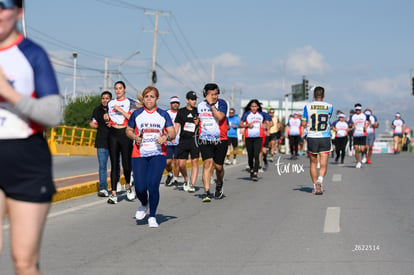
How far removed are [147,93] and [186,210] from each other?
8.73 feet

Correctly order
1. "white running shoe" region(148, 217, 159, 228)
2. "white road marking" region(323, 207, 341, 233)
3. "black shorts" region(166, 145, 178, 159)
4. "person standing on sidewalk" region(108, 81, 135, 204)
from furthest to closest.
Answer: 1. "black shorts" region(166, 145, 178, 159)
2. "person standing on sidewalk" region(108, 81, 135, 204)
3. "white running shoe" region(148, 217, 159, 228)
4. "white road marking" region(323, 207, 341, 233)

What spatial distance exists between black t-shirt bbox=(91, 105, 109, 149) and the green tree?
306ft

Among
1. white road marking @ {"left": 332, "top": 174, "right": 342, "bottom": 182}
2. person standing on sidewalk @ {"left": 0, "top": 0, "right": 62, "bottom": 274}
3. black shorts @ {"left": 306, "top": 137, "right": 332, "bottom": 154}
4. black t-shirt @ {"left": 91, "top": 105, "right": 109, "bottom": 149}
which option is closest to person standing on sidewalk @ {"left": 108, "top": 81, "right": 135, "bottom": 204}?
black t-shirt @ {"left": 91, "top": 105, "right": 109, "bottom": 149}

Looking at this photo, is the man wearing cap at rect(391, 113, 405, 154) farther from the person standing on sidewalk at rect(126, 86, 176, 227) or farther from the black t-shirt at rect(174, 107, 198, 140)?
the person standing on sidewalk at rect(126, 86, 176, 227)

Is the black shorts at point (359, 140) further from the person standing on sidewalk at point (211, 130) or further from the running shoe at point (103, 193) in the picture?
the running shoe at point (103, 193)

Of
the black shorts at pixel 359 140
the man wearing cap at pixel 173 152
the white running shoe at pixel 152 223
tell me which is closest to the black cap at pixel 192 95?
the man wearing cap at pixel 173 152

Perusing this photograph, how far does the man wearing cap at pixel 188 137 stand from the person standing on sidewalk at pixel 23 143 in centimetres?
1086

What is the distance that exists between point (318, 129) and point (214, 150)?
7.63 ft

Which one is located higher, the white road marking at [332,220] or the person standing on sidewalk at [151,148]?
the person standing on sidewalk at [151,148]

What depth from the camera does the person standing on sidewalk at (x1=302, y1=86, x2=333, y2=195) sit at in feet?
44.9

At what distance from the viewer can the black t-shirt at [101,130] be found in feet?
42.6

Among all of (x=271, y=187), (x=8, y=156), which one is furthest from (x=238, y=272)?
(x=271, y=187)

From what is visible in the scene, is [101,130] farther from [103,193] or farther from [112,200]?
[112,200]

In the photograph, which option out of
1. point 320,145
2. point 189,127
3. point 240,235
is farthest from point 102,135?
point 240,235
